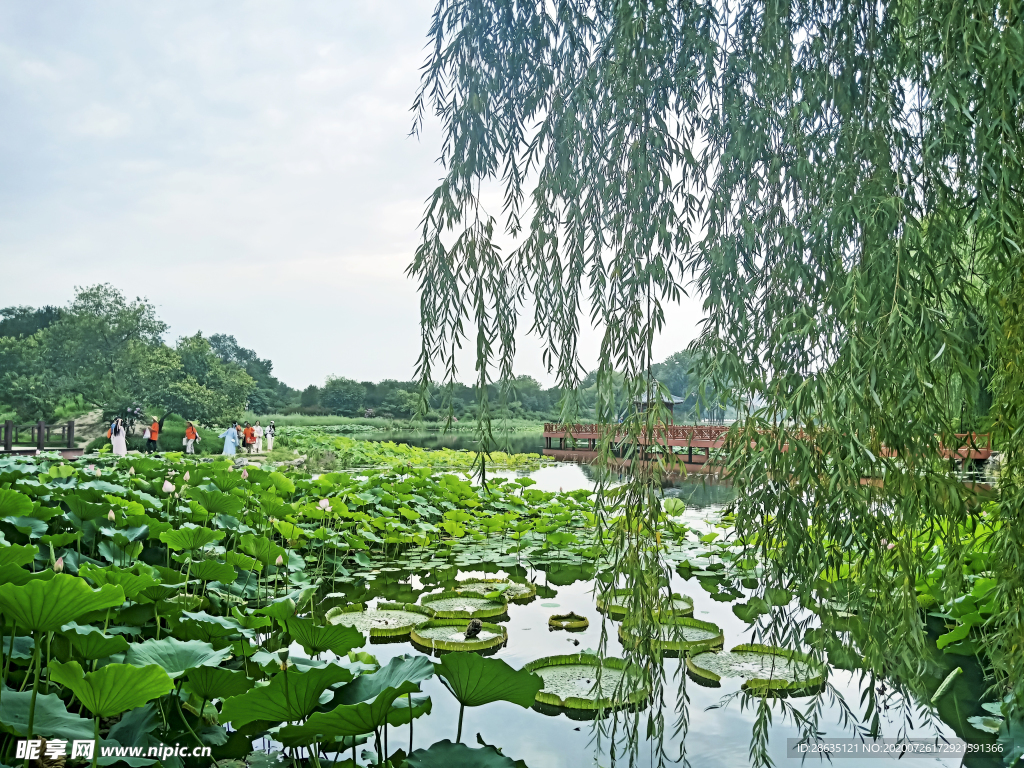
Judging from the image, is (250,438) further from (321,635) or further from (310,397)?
(321,635)

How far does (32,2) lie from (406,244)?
2431 cm

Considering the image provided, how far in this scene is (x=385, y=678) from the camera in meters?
1.13

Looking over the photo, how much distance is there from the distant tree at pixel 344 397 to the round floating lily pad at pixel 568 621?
15885mm

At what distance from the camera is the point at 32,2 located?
18641mm

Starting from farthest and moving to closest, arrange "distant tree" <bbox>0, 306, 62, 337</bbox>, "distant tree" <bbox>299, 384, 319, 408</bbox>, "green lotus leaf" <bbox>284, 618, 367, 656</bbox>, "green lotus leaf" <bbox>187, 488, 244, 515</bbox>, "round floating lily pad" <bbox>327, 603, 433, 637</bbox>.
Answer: "distant tree" <bbox>0, 306, 62, 337</bbox> < "distant tree" <bbox>299, 384, 319, 408</bbox> < "green lotus leaf" <bbox>187, 488, 244, 515</bbox> < "round floating lily pad" <bbox>327, 603, 433, 637</bbox> < "green lotus leaf" <bbox>284, 618, 367, 656</bbox>

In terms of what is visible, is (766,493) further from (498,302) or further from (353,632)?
(353,632)

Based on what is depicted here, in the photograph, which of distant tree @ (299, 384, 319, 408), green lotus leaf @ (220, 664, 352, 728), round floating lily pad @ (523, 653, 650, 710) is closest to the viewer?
green lotus leaf @ (220, 664, 352, 728)

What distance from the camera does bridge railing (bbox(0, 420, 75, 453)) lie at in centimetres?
883

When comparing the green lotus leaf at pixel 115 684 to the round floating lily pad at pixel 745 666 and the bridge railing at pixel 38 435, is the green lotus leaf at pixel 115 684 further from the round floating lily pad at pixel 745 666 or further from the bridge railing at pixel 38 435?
the bridge railing at pixel 38 435

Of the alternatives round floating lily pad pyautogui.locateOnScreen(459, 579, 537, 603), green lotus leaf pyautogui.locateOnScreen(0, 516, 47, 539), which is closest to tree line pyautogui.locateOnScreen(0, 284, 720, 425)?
round floating lily pad pyautogui.locateOnScreen(459, 579, 537, 603)

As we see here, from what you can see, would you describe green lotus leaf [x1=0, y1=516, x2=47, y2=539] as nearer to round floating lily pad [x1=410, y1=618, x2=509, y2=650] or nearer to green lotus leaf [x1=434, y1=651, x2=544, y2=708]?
round floating lily pad [x1=410, y1=618, x2=509, y2=650]

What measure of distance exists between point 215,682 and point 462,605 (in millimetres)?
1569

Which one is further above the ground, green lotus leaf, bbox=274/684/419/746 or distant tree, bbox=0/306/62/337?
distant tree, bbox=0/306/62/337

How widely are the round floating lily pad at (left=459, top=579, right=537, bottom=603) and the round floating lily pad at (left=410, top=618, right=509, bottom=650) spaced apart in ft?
1.13
